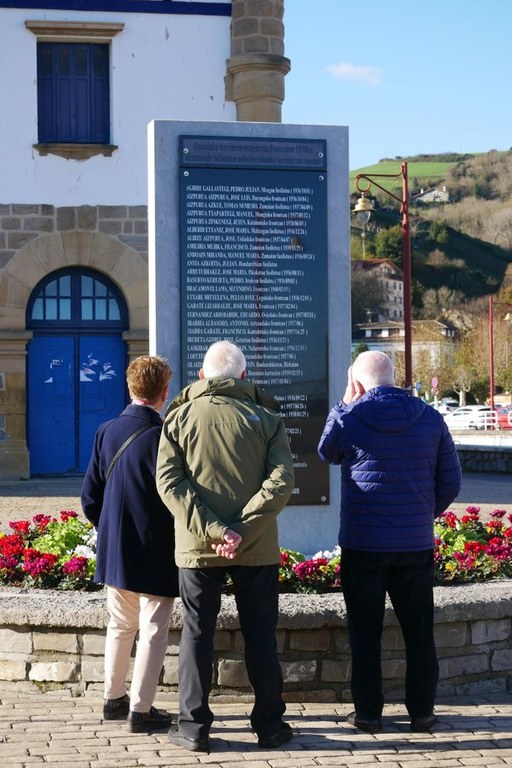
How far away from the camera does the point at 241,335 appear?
766cm

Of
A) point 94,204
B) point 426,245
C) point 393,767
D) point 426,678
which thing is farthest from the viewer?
point 426,245

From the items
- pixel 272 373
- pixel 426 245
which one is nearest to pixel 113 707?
pixel 272 373

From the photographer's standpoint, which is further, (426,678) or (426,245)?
(426,245)

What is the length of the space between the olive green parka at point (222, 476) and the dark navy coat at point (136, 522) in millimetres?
269

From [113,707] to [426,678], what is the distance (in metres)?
1.48

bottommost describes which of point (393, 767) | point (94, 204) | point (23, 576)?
point (393, 767)

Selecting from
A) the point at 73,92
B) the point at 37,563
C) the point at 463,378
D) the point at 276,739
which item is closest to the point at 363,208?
the point at 73,92

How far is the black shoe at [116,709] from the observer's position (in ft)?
19.3

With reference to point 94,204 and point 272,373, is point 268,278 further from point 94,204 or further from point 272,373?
point 94,204

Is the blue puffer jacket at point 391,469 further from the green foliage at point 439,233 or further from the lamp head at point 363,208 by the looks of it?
the green foliage at point 439,233

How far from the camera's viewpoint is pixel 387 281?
400 feet

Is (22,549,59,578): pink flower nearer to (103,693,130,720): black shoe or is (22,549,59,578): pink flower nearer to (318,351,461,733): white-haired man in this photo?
(103,693,130,720): black shoe

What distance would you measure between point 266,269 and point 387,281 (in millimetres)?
115329

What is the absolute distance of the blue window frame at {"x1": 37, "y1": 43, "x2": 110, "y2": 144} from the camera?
17438mm
